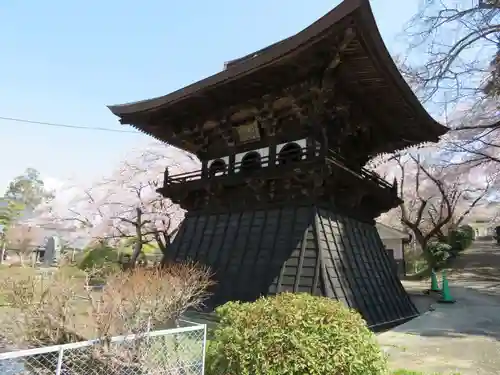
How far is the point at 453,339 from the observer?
334 inches

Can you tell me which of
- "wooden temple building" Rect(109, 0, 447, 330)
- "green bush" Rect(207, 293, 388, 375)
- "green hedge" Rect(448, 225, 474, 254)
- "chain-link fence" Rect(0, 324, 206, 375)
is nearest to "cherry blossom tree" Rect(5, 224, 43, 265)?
"wooden temple building" Rect(109, 0, 447, 330)

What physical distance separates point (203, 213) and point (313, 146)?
4900mm

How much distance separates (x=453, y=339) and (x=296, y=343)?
6.00m

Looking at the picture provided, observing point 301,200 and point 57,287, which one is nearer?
point 57,287

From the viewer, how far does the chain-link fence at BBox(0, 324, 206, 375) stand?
4415 mm

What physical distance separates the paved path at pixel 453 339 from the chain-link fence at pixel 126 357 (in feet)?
12.3

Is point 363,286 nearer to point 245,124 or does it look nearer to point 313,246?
point 313,246

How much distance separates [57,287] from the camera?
501cm

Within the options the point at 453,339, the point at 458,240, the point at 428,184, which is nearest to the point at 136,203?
the point at 453,339

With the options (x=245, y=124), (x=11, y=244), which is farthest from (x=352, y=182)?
(x=11, y=244)

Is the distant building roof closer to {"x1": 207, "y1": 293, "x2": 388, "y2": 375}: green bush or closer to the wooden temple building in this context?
the wooden temple building

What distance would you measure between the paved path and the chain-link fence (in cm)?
375

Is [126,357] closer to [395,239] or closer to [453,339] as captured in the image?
[453,339]

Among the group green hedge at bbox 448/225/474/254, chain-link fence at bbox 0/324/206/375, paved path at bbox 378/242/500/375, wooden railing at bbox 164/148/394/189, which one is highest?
wooden railing at bbox 164/148/394/189
